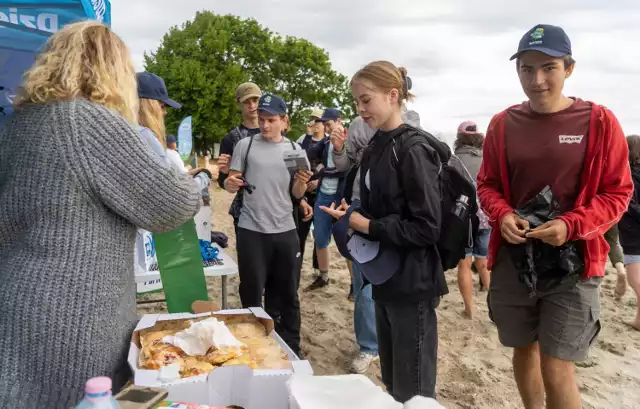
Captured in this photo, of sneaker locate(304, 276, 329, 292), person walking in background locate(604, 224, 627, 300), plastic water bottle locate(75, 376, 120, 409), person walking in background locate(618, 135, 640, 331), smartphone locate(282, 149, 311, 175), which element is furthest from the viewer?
sneaker locate(304, 276, 329, 292)

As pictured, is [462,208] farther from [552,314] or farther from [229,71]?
[229,71]

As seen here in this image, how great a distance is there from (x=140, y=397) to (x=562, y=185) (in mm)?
1859

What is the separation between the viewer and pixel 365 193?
2.27m

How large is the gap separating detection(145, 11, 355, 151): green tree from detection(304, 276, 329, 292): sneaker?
25230 mm

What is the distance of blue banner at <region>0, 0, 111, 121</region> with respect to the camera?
96.5 inches

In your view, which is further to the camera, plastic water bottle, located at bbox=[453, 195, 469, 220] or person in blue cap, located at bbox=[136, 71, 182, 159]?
person in blue cap, located at bbox=[136, 71, 182, 159]

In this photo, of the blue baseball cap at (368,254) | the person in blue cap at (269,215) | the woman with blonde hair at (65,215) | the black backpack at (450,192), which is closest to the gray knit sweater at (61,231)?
the woman with blonde hair at (65,215)

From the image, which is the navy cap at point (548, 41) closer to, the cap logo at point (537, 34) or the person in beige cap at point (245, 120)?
the cap logo at point (537, 34)

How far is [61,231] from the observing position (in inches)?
54.7

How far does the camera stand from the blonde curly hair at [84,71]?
4.66ft

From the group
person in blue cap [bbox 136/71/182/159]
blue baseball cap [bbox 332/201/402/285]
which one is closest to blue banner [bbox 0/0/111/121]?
person in blue cap [bbox 136/71/182/159]

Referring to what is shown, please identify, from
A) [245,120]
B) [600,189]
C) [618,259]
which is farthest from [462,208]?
[618,259]

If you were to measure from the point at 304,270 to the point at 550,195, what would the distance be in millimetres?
4561

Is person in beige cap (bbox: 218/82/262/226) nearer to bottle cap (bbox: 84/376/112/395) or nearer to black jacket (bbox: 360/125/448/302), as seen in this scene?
black jacket (bbox: 360/125/448/302)
